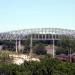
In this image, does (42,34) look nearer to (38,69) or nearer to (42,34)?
(42,34)

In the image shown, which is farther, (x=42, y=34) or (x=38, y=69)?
(x=42, y=34)

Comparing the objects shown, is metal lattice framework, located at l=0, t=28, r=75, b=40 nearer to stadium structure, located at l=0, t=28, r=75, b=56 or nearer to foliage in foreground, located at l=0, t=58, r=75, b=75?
stadium structure, located at l=0, t=28, r=75, b=56

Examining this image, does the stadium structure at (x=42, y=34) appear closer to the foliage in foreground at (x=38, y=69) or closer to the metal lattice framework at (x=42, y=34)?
Result: the metal lattice framework at (x=42, y=34)

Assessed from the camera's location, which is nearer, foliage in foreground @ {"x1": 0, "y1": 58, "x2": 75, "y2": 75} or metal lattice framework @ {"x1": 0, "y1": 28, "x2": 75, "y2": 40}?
foliage in foreground @ {"x1": 0, "y1": 58, "x2": 75, "y2": 75}

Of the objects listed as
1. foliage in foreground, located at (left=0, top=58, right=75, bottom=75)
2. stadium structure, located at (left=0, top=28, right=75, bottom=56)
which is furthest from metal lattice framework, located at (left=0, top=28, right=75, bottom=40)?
foliage in foreground, located at (left=0, top=58, right=75, bottom=75)

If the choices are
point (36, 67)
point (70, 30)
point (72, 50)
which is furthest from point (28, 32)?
point (36, 67)

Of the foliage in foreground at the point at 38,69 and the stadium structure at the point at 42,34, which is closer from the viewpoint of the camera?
the foliage in foreground at the point at 38,69

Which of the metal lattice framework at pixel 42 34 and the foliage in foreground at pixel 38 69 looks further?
the metal lattice framework at pixel 42 34

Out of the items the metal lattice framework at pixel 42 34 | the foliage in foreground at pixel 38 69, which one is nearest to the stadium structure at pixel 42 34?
the metal lattice framework at pixel 42 34

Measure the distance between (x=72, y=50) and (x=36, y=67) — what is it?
1080 inches

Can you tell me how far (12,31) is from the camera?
56.9 metres

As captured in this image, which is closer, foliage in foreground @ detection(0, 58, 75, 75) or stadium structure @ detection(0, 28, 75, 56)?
foliage in foreground @ detection(0, 58, 75, 75)

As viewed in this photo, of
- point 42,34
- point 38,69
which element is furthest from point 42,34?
point 38,69

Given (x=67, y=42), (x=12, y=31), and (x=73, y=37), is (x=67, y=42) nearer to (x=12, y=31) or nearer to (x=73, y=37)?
(x=73, y=37)
